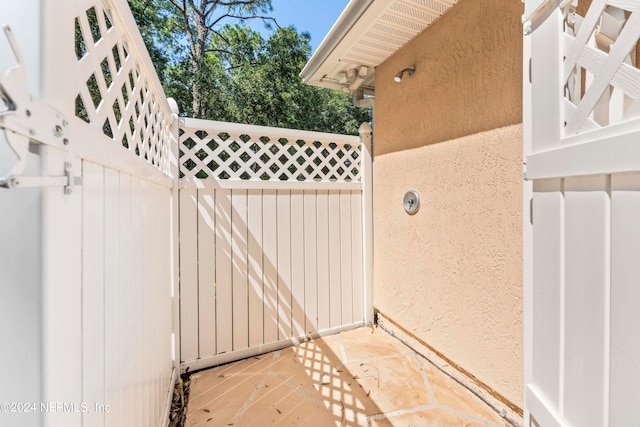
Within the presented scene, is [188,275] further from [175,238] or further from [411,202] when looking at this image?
[411,202]

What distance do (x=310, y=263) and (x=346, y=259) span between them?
504 mm

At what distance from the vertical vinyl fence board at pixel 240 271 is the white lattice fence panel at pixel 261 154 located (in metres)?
0.29

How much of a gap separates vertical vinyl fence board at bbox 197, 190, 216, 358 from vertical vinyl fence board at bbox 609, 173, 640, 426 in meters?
2.77

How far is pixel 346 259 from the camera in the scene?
3.47m

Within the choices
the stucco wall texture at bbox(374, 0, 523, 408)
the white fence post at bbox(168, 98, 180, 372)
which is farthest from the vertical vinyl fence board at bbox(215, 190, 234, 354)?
the stucco wall texture at bbox(374, 0, 523, 408)

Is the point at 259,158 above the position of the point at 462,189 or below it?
above

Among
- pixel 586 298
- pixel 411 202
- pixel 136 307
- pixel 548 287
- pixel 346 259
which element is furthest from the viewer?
pixel 346 259

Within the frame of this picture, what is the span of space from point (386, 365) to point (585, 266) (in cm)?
222

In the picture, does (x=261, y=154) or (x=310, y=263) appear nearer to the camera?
(x=261, y=154)

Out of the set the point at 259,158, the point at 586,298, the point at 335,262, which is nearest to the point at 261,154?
the point at 259,158

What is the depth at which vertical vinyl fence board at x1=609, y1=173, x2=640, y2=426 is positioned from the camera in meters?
0.75

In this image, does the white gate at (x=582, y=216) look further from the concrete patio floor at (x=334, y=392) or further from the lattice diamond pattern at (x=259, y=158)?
the lattice diamond pattern at (x=259, y=158)

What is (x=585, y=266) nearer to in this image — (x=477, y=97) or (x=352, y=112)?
(x=477, y=97)

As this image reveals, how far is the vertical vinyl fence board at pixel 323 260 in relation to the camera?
3295 millimetres
